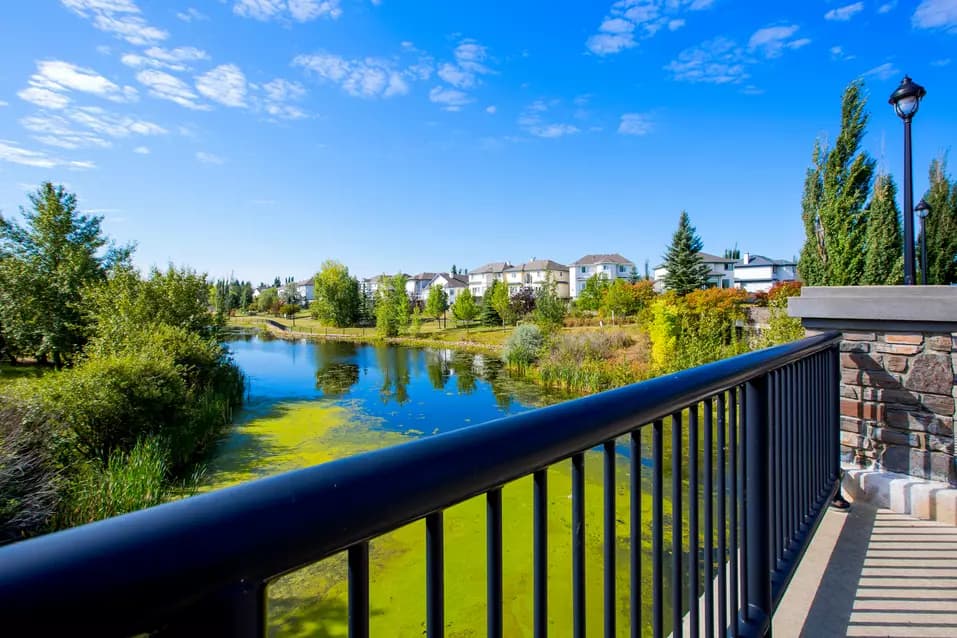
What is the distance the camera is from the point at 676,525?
123 cm

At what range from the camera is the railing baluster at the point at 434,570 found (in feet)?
2.08

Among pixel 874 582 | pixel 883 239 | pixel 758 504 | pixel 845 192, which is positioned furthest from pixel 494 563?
pixel 845 192

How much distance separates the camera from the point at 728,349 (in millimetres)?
12828

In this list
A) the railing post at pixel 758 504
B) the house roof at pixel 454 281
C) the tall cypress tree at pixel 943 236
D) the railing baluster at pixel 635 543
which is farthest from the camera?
the house roof at pixel 454 281

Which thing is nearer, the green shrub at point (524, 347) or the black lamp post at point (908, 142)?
the black lamp post at point (908, 142)

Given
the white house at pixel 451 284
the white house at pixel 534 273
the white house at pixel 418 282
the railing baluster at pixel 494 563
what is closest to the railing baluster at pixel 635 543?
the railing baluster at pixel 494 563

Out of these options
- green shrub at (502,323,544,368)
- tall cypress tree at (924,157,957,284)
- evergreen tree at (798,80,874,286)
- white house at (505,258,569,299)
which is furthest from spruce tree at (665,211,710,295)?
white house at (505,258,569,299)

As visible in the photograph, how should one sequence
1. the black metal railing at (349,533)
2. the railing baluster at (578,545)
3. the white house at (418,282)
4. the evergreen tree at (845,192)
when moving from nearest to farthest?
the black metal railing at (349,533) → the railing baluster at (578,545) → the evergreen tree at (845,192) → the white house at (418,282)

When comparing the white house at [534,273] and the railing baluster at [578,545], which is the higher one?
the white house at [534,273]

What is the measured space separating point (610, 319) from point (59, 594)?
97.8 ft

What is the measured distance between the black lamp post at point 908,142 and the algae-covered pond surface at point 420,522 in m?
3.41

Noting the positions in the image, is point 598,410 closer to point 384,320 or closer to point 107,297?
point 107,297

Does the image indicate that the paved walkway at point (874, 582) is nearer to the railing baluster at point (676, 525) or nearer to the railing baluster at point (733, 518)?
the railing baluster at point (733, 518)

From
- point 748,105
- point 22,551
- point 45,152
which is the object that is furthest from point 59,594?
point 748,105
